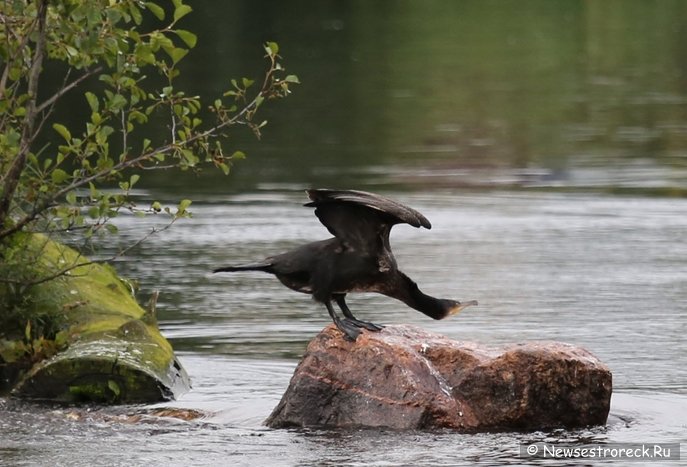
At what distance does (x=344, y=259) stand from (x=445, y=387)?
3.08 feet

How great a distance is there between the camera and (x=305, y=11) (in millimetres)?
53406

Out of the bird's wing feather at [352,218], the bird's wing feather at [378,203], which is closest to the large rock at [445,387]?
the bird's wing feather at [352,218]

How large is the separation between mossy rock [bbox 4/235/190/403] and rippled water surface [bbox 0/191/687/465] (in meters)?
0.27

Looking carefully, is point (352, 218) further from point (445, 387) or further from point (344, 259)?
point (445, 387)

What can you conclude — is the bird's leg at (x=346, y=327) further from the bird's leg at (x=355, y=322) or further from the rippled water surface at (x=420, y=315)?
the rippled water surface at (x=420, y=315)

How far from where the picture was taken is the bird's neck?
972 centimetres

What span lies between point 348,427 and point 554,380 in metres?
1.21

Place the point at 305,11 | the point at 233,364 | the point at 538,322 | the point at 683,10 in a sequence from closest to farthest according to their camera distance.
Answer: the point at 233,364 → the point at 538,322 → the point at 683,10 → the point at 305,11

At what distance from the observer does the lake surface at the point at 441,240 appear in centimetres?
946

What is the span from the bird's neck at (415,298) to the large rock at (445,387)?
0.91 ft

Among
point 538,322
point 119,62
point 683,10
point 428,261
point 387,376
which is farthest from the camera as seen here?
point 683,10

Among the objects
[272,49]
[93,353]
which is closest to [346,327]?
[272,49]

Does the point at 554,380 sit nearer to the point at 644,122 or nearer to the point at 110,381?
the point at 110,381

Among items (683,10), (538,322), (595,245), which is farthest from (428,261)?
(683,10)
